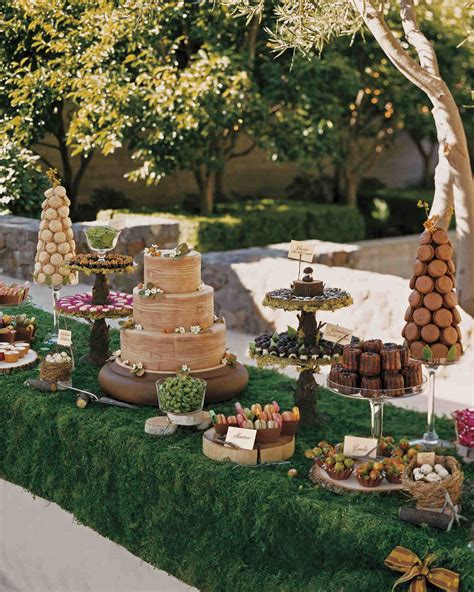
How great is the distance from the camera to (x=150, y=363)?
5.18m

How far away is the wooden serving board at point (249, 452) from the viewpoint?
14.1ft

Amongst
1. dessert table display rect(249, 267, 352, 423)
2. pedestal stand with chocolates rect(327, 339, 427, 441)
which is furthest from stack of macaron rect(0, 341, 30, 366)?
pedestal stand with chocolates rect(327, 339, 427, 441)

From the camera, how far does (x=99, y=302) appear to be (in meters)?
5.71

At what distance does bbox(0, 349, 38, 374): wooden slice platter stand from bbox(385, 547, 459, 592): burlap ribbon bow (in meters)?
2.80

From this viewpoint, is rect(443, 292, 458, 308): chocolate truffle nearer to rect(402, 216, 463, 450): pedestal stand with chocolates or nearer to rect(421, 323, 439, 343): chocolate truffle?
rect(402, 216, 463, 450): pedestal stand with chocolates

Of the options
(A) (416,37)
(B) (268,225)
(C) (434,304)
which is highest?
(A) (416,37)

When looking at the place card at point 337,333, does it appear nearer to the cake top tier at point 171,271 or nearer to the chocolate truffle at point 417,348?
the chocolate truffle at point 417,348

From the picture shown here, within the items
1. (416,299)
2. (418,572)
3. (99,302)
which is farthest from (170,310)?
(418,572)

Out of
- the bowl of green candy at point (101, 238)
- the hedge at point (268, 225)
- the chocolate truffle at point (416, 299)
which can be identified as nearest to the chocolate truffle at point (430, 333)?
the chocolate truffle at point (416, 299)

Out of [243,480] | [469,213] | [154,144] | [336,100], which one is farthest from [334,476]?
[336,100]

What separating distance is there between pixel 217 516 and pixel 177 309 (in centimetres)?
132

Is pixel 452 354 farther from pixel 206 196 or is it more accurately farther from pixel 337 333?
pixel 206 196

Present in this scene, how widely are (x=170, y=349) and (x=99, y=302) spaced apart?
76 cm

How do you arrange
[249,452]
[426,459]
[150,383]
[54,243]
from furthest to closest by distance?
[54,243] → [150,383] → [249,452] → [426,459]
